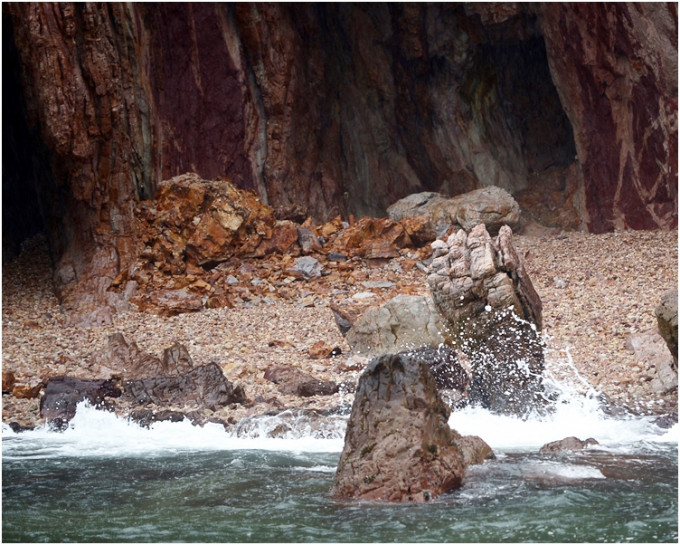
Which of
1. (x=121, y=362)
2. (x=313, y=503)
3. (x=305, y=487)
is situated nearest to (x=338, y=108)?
(x=121, y=362)

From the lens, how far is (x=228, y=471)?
6922 millimetres

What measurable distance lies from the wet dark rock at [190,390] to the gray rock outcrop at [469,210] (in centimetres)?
829

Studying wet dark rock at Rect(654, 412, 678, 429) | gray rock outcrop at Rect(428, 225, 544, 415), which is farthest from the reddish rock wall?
wet dark rock at Rect(654, 412, 678, 429)

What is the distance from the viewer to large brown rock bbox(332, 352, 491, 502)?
226 inches

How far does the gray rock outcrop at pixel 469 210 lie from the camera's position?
56.7 feet

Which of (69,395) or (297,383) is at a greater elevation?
(297,383)

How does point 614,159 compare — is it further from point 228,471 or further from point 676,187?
point 228,471

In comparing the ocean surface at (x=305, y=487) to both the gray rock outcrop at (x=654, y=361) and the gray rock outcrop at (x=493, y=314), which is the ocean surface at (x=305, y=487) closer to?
the gray rock outcrop at (x=493, y=314)

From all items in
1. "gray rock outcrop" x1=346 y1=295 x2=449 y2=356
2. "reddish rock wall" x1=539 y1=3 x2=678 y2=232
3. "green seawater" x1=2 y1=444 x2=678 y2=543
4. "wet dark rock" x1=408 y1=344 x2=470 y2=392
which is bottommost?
"green seawater" x1=2 y1=444 x2=678 y2=543

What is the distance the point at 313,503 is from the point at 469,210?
12233 millimetres

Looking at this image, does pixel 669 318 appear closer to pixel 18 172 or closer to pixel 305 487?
pixel 305 487

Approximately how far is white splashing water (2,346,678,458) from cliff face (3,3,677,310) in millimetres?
6638

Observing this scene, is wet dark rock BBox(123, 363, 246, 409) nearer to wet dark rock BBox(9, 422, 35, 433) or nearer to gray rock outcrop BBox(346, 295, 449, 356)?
wet dark rock BBox(9, 422, 35, 433)

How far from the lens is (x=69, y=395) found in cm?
974
